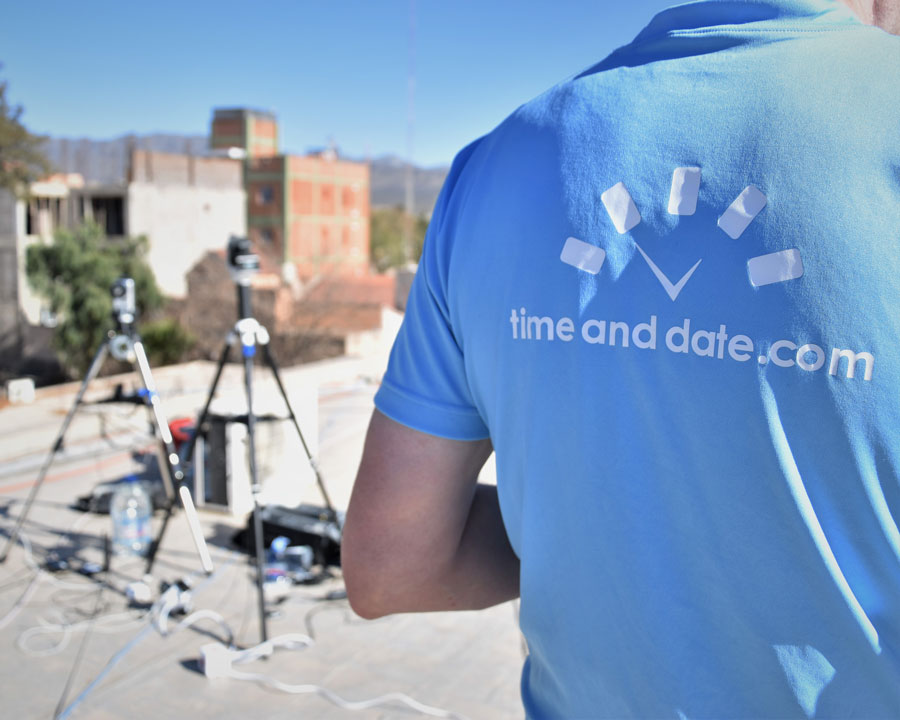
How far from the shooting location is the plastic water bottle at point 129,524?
466cm

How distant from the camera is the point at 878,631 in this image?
0.63m

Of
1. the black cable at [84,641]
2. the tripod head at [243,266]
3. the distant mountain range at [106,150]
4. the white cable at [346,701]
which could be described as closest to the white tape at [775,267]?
the white cable at [346,701]

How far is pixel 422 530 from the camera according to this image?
34.8 inches

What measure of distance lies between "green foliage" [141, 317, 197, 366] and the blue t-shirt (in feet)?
106

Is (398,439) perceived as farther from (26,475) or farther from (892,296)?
(26,475)

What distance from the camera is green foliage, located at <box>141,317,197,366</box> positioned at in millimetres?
31406

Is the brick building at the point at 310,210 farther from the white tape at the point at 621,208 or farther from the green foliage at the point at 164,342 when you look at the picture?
the white tape at the point at 621,208

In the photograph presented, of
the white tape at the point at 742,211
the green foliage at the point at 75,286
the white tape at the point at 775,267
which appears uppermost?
the white tape at the point at 742,211

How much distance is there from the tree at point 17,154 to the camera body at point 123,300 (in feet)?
85.9

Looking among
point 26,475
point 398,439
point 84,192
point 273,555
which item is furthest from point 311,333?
point 84,192

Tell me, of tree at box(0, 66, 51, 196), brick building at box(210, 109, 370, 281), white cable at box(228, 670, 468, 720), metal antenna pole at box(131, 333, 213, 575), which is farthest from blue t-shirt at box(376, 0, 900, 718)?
brick building at box(210, 109, 370, 281)

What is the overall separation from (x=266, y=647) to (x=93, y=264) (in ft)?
107

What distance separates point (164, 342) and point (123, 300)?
28692mm

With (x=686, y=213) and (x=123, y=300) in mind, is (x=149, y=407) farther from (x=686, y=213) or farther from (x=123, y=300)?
(x=686, y=213)
